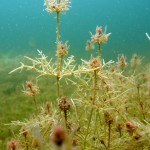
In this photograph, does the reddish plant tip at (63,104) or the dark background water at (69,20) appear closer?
the reddish plant tip at (63,104)

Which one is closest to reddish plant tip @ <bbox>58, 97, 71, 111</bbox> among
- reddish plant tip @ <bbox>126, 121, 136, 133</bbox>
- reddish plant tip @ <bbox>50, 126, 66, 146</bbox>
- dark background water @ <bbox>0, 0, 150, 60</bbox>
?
reddish plant tip @ <bbox>126, 121, 136, 133</bbox>

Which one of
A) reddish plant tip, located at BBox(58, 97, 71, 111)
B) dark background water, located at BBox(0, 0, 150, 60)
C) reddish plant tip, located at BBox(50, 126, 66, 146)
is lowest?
reddish plant tip, located at BBox(50, 126, 66, 146)

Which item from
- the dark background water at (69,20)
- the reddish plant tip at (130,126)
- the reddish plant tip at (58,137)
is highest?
the dark background water at (69,20)

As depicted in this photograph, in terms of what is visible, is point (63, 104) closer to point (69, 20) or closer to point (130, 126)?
point (130, 126)

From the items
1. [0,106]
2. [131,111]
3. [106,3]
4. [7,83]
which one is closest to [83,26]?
[106,3]

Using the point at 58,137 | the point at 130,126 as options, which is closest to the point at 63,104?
the point at 130,126

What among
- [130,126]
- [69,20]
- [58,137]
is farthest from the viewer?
[69,20]

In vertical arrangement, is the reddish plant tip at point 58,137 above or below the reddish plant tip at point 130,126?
above

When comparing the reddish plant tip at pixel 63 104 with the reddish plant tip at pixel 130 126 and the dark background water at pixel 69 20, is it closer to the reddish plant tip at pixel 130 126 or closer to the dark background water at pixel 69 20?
the reddish plant tip at pixel 130 126

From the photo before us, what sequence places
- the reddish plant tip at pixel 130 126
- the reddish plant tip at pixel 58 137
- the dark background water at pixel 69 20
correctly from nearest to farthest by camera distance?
1. the reddish plant tip at pixel 58 137
2. the reddish plant tip at pixel 130 126
3. the dark background water at pixel 69 20

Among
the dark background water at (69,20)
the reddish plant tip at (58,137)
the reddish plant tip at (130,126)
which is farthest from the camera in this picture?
the dark background water at (69,20)

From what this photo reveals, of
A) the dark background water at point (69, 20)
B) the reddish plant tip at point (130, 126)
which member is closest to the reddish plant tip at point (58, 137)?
the reddish plant tip at point (130, 126)

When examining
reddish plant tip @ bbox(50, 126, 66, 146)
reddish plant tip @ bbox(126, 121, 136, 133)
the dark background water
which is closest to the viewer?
reddish plant tip @ bbox(50, 126, 66, 146)

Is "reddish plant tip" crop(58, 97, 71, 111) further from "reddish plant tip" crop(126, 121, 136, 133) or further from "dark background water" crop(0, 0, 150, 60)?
"dark background water" crop(0, 0, 150, 60)
